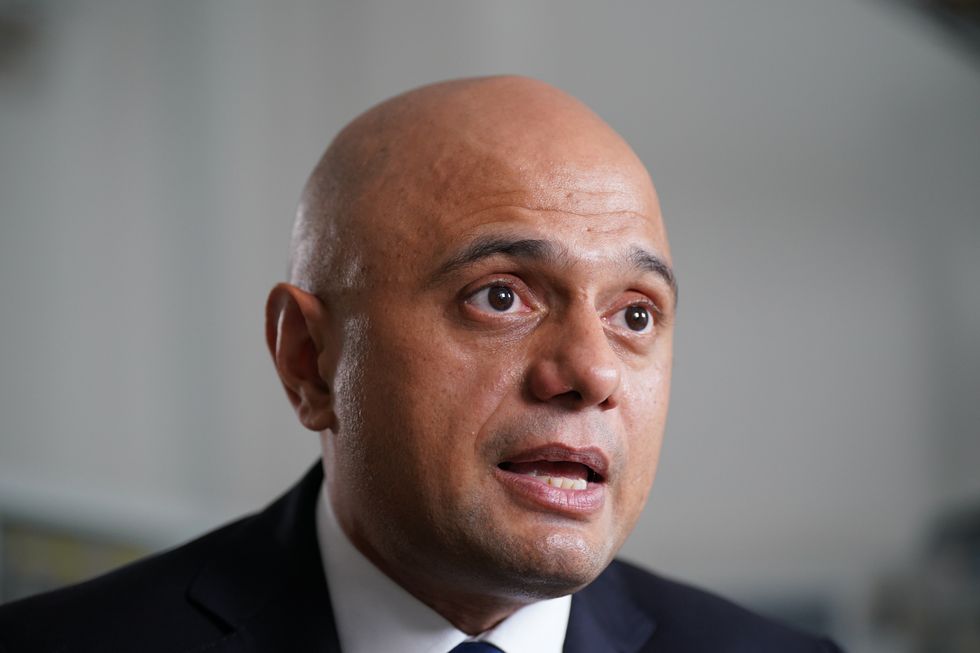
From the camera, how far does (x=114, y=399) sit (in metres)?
5.71

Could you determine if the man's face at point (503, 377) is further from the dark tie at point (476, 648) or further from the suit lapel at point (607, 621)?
the suit lapel at point (607, 621)

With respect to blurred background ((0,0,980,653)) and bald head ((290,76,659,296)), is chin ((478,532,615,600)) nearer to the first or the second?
bald head ((290,76,659,296))

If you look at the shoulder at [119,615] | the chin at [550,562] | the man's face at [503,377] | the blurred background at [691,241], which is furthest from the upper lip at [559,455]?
the blurred background at [691,241]

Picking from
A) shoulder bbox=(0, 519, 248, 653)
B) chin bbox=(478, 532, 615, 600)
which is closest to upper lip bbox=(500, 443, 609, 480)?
chin bbox=(478, 532, 615, 600)

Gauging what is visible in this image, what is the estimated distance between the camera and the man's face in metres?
1.71

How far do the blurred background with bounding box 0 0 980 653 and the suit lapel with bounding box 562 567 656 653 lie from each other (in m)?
3.61

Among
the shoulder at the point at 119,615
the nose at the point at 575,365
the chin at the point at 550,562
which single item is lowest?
the shoulder at the point at 119,615

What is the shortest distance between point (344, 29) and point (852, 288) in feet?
9.37

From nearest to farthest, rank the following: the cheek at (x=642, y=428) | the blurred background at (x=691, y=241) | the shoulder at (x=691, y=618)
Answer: the cheek at (x=642, y=428)
the shoulder at (x=691, y=618)
the blurred background at (x=691, y=241)

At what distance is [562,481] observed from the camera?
1.73m

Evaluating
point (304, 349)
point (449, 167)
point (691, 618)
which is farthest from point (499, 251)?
point (691, 618)

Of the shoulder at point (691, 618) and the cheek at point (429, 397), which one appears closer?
the cheek at point (429, 397)

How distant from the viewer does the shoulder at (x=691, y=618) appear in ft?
7.06

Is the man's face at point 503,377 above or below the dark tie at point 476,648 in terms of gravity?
above
